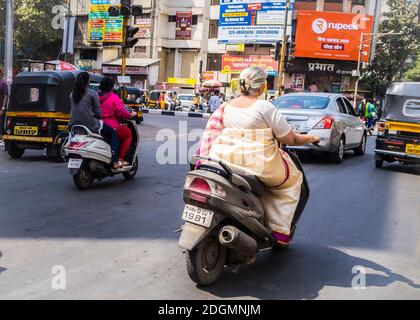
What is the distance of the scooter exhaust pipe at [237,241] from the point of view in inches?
142

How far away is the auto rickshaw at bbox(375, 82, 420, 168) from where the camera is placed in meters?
9.90

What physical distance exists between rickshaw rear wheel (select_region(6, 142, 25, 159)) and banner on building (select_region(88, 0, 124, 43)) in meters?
36.6

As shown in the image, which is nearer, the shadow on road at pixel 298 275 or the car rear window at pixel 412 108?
the shadow on road at pixel 298 275

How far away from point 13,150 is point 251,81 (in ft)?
25.1

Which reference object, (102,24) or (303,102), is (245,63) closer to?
(102,24)

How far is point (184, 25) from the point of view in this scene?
44.9 metres

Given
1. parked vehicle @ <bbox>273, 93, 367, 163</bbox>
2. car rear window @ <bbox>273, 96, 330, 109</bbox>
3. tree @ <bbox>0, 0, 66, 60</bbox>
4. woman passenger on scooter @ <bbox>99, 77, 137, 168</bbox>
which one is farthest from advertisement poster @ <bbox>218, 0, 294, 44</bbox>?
woman passenger on scooter @ <bbox>99, 77, 137, 168</bbox>

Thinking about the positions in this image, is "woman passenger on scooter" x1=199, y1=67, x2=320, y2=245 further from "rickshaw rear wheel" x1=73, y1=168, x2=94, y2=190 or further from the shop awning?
the shop awning

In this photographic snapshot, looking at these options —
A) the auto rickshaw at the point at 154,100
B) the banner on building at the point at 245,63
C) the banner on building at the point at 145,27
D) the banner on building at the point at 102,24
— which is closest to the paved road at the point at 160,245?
the auto rickshaw at the point at 154,100

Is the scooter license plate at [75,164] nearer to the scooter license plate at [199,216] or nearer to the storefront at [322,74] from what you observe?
the scooter license plate at [199,216]

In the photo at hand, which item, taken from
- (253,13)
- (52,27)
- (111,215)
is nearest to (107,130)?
(111,215)

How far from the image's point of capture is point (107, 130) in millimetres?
7504

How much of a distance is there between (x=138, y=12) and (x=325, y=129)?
6323mm

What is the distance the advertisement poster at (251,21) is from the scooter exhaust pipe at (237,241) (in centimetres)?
3680
